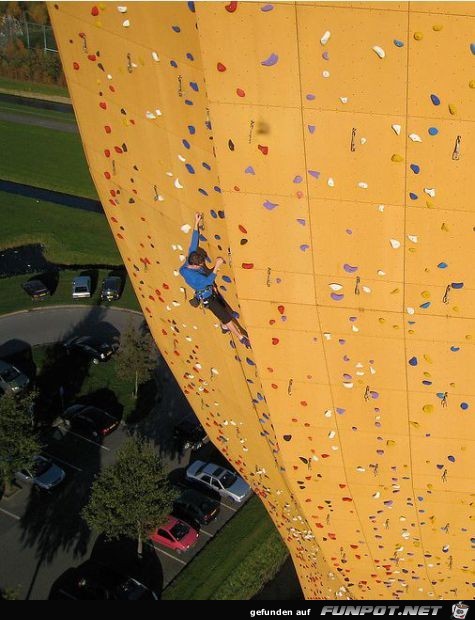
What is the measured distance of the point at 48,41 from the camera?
55.6 m

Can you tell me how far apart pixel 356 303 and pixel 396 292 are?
0.43m

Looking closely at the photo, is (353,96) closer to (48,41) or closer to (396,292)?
(396,292)

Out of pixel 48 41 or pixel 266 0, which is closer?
pixel 266 0

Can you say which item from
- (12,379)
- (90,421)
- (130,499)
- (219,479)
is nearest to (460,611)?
(130,499)

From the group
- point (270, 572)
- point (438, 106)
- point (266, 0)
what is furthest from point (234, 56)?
point (270, 572)

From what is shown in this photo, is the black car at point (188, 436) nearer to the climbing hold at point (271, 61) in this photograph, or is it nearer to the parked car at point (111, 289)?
the parked car at point (111, 289)

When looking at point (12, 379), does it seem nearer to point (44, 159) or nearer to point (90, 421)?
point (90, 421)

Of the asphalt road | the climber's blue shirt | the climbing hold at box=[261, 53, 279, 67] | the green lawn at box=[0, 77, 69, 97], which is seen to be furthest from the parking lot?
the green lawn at box=[0, 77, 69, 97]

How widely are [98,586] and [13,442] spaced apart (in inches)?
180

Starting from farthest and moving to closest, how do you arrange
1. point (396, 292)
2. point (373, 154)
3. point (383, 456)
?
point (383, 456)
point (396, 292)
point (373, 154)

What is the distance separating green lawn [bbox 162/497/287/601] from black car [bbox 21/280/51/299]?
12.3m

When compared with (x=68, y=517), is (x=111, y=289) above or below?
above

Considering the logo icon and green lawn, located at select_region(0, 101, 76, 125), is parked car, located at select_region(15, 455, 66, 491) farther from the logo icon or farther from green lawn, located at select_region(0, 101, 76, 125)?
green lawn, located at select_region(0, 101, 76, 125)

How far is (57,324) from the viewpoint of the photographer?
2762 centimetres
